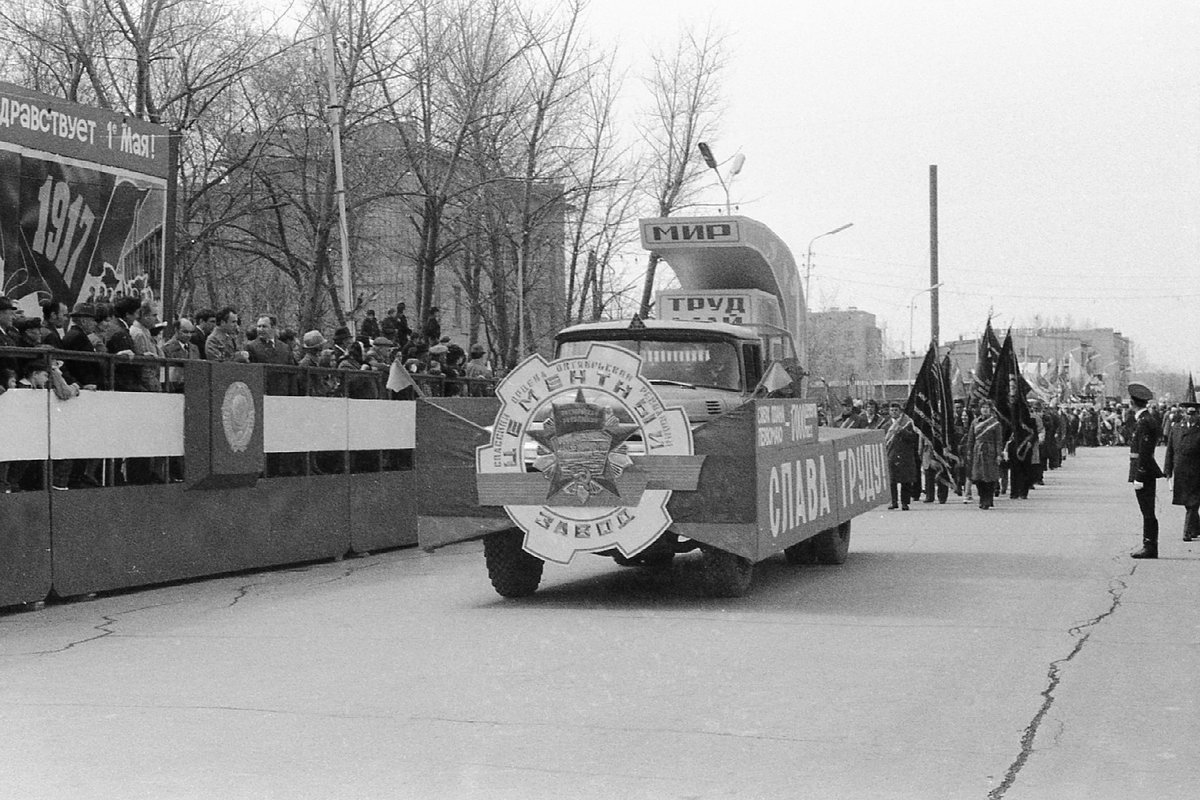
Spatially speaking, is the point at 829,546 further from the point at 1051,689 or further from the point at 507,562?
the point at 1051,689

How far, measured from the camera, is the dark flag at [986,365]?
30453mm

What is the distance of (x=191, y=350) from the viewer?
15711 millimetres

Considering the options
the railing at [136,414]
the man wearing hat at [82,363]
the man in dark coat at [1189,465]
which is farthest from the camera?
the man in dark coat at [1189,465]

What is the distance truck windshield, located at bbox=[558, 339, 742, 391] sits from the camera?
13.4 meters

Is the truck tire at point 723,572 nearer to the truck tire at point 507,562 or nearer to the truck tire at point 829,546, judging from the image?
the truck tire at point 507,562

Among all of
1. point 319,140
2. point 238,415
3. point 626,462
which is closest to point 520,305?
point 319,140

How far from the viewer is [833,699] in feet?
25.9

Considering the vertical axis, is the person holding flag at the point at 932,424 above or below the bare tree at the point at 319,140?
below

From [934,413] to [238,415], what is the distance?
17.2 metres

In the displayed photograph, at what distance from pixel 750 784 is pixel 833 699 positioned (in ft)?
6.36

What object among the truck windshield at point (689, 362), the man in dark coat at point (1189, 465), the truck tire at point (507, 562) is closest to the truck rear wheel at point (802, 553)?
the truck windshield at point (689, 362)

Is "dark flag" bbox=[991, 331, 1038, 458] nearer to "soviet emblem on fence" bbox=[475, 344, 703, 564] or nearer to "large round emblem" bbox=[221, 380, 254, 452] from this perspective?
"large round emblem" bbox=[221, 380, 254, 452]

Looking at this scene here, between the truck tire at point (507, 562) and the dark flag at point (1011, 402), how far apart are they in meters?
19.3

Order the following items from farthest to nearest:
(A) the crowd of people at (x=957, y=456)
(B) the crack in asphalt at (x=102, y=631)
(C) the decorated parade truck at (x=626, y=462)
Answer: (A) the crowd of people at (x=957, y=456) < (C) the decorated parade truck at (x=626, y=462) < (B) the crack in asphalt at (x=102, y=631)
